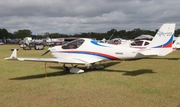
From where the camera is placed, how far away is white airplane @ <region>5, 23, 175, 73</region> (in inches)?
339

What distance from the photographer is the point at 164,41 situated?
8656 mm

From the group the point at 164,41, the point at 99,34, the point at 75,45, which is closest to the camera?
the point at 164,41

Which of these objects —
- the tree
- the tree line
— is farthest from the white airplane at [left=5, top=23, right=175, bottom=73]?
the tree

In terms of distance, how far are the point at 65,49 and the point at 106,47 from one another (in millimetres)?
2182

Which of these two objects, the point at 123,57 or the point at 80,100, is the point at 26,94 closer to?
the point at 80,100

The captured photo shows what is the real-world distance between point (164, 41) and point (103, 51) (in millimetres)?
2881

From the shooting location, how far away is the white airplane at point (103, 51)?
860 centimetres

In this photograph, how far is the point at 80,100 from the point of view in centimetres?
548

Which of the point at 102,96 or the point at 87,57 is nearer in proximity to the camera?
the point at 102,96

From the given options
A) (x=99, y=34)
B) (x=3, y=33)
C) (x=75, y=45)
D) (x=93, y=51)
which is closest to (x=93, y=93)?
(x=93, y=51)

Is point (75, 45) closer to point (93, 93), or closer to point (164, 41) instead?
point (164, 41)

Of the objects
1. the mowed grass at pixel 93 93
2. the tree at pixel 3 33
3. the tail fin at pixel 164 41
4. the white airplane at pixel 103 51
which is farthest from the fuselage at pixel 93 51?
the tree at pixel 3 33

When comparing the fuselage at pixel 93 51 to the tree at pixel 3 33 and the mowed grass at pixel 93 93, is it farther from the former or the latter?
the tree at pixel 3 33

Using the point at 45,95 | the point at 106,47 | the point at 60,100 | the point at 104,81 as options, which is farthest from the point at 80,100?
the point at 106,47
